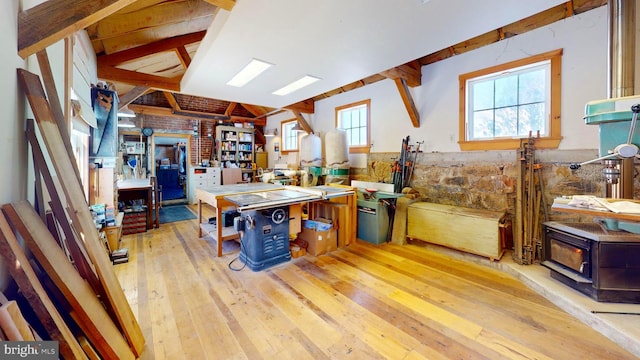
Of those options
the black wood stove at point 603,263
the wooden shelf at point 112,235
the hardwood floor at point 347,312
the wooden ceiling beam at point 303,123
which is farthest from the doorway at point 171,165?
the black wood stove at point 603,263

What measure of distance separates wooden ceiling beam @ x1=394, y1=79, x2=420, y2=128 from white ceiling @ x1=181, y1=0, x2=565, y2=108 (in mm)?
908

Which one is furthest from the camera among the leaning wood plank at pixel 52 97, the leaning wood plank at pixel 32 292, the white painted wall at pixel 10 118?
the leaning wood plank at pixel 52 97

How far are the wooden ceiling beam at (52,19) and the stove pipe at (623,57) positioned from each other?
12.4ft

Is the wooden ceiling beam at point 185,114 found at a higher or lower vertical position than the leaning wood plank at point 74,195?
higher

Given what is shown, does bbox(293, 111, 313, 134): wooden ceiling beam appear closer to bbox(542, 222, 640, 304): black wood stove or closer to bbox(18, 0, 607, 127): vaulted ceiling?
bbox(18, 0, 607, 127): vaulted ceiling

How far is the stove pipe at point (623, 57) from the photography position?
6.89 feet

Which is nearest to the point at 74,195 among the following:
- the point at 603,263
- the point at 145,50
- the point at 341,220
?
the point at 341,220

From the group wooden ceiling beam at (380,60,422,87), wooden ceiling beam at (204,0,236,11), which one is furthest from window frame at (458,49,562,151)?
wooden ceiling beam at (204,0,236,11)

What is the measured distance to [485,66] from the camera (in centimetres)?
347

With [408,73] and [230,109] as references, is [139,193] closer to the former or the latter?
[230,109]

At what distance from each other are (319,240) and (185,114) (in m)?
6.49

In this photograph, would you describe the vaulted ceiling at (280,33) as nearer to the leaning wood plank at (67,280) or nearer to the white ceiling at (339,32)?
the white ceiling at (339,32)

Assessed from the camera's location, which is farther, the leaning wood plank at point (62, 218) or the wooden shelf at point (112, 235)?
the wooden shelf at point (112, 235)

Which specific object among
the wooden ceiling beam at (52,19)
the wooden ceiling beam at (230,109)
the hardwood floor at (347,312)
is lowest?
the hardwood floor at (347,312)
